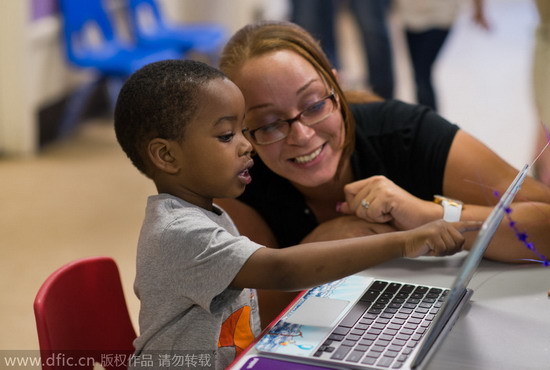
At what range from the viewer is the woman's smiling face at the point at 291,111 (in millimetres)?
1659

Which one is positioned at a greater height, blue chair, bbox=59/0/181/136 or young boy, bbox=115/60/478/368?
young boy, bbox=115/60/478/368

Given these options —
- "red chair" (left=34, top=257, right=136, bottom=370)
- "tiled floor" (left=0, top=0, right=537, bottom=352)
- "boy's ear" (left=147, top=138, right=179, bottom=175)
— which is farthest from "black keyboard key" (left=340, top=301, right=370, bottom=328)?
"tiled floor" (left=0, top=0, right=537, bottom=352)

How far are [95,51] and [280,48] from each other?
3400mm

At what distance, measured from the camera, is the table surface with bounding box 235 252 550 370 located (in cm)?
120

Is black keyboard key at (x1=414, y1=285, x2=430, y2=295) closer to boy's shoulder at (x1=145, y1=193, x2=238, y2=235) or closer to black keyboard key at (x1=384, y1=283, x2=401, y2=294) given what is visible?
black keyboard key at (x1=384, y1=283, x2=401, y2=294)

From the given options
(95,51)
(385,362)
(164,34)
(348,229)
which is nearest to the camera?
(385,362)

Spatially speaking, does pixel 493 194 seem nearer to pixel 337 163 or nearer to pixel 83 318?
pixel 337 163

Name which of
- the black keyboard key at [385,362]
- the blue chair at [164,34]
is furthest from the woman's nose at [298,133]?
the blue chair at [164,34]

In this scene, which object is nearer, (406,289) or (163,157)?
(163,157)

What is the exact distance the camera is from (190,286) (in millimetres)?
1251

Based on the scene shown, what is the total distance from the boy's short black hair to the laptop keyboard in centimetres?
39

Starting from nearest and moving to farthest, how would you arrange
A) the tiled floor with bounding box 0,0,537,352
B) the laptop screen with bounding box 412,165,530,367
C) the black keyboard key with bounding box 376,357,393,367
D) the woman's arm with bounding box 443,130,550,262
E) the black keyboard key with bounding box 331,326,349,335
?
1. the laptop screen with bounding box 412,165,530,367
2. the black keyboard key with bounding box 376,357,393,367
3. the black keyboard key with bounding box 331,326,349,335
4. the woman's arm with bounding box 443,130,550,262
5. the tiled floor with bounding box 0,0,537,352

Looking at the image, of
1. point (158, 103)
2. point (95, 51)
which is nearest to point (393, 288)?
point (158, 103)

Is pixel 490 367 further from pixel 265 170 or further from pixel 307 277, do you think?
pixel 265 170
